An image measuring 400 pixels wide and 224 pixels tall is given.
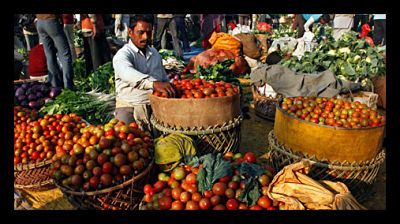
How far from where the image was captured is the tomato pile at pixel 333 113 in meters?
2.62

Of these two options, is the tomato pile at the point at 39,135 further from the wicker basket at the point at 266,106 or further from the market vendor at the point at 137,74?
the wicker basket at the point at 266,106

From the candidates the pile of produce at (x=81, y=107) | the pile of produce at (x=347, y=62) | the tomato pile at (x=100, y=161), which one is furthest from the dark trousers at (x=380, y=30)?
the tomato pile at (x=100, y=161)

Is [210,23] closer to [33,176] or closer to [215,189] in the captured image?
[33,176]

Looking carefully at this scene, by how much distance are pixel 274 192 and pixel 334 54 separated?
517 cm

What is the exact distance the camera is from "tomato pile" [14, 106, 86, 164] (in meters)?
2.77

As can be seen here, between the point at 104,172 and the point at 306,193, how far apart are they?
174 cm

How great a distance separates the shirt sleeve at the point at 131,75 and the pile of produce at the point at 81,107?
1.32 meters

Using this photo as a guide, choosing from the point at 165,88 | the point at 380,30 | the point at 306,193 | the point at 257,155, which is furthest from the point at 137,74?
the point at 380,30

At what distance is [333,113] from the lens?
2.94 meters

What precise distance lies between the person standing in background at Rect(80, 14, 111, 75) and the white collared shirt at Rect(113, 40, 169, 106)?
286cm

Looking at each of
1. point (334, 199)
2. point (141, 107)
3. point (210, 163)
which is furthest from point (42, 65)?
point (334, 199)

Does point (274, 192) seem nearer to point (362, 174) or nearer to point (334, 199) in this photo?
point (334, 199)

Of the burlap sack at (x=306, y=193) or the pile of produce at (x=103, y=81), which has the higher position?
the pile of produce at (x=103, y=81)

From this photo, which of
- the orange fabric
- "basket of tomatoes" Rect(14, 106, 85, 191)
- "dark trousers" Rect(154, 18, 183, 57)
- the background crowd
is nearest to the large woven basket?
"basket of tomatoes" Rect(14, 106, 85, 191)
